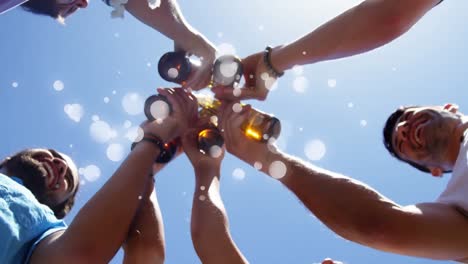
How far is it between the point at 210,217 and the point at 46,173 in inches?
61.8

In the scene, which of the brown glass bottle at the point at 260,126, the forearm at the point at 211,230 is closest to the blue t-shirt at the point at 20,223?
the forearm at the point at 211,230

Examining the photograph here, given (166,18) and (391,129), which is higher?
(391,129)

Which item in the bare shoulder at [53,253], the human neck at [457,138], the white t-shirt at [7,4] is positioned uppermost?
the human neck at [457,138]

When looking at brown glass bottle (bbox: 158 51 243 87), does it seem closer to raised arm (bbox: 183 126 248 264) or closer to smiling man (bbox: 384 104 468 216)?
raised arm (bbox: 183 126 248 264)

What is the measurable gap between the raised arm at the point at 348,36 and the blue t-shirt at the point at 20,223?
5.37 ft

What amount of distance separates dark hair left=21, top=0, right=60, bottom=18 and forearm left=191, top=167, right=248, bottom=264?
8.23 ft

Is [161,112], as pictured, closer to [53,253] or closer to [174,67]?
[174,67]

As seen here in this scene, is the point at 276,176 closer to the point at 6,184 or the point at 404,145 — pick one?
the point at 6,184

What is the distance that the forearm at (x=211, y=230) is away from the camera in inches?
110

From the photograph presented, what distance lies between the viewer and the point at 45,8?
182 inches

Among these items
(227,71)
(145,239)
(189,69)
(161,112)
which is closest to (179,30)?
(189,69)

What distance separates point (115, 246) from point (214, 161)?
3.64 feet

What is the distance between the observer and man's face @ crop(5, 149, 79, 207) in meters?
3.68

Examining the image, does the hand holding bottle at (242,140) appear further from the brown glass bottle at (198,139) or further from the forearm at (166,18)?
the forearm at (166,18)
